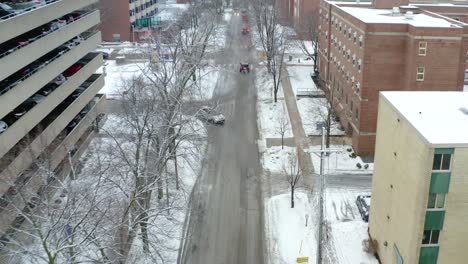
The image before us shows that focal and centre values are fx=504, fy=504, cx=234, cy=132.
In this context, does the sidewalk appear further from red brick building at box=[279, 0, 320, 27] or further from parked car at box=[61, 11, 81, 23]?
red brick building at box=[279, 0, 320, 27]

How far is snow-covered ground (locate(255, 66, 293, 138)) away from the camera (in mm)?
45562

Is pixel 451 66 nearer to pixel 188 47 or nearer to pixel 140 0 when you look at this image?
pixel 188 47

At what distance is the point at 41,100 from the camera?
33.2m

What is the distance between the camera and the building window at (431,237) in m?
22.4

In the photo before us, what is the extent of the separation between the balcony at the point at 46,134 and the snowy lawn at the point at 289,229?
14.3 metres

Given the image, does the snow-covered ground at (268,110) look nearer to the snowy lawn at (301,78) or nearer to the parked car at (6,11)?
the snowy lawn at (301,78)

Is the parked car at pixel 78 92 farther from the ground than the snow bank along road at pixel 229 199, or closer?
farther from the ground

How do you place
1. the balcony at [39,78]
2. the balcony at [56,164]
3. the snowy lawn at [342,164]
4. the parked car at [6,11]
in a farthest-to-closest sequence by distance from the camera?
the snowy lawn at [342,164] < the parked car at [6,11] < the balcony at [39,78] < the balcony at [56,164]

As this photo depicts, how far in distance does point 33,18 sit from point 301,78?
3776 centimetres

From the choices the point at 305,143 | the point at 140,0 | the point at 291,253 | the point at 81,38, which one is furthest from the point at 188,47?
the point at 140,0

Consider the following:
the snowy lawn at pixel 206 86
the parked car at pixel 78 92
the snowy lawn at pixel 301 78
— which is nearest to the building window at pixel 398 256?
the parked car at pixel 78 92

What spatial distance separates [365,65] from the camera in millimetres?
38938

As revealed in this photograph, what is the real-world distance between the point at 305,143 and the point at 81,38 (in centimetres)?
2057

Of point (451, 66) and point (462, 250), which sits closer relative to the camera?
point (462, 250)
